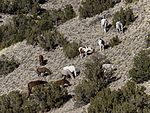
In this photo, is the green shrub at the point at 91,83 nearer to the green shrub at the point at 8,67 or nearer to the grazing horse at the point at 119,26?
the grazing horse at the point at 119,26

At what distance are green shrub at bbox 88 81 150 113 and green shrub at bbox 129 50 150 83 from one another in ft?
5.26

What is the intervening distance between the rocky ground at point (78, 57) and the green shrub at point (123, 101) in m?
2.13

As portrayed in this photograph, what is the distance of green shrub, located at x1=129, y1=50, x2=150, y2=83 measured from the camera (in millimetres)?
20922

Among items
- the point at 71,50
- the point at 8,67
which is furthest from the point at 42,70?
the point at 8,67

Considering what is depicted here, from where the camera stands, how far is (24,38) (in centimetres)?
3266

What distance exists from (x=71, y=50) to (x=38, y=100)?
579 cm

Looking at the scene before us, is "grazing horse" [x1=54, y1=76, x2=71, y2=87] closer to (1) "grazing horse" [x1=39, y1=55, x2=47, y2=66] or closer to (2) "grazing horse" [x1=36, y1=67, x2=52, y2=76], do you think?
(2) "grazing horse" [x1=36, y1=67, x2=52, y2=76]

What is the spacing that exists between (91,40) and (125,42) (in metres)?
2.56

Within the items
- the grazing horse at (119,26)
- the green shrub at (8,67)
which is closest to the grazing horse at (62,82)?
the green shrub at (8,67)

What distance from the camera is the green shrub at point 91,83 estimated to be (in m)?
21.0

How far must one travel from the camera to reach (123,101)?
60.7 ft

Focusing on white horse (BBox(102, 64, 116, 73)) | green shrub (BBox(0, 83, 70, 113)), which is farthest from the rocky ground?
green shrub (BBox(0, 83, 70, 113))

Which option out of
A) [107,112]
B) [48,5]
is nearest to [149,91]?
[107,112]

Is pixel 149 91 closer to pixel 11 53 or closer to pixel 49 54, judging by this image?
pixel 49 54
